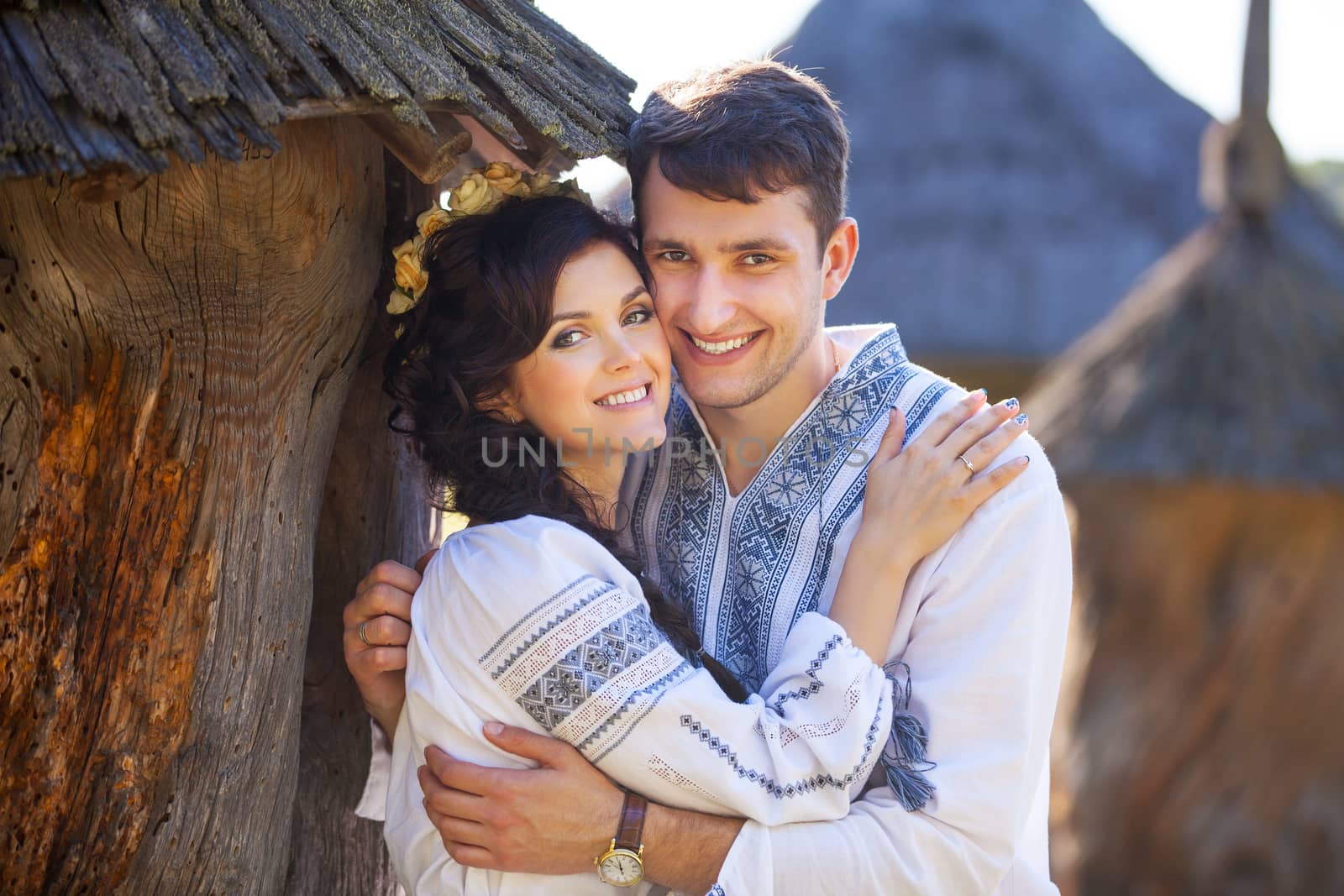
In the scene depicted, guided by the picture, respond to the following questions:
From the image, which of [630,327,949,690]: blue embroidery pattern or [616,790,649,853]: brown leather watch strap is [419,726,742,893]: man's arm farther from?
[630,327,949,690]: blue embroidery pattern

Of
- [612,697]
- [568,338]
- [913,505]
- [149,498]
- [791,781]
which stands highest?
[568,338]

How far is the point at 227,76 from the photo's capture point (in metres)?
2.05

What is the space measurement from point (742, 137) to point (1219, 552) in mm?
4336

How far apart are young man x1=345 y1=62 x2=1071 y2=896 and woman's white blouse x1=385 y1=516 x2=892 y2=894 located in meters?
0.05

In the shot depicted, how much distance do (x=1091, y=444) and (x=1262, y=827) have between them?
1980 millimetres

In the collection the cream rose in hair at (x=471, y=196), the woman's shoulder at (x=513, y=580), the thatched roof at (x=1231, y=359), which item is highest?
the thatched roof at (x=1231, y=359)

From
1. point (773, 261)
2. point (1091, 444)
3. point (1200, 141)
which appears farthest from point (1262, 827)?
point (773, 261)


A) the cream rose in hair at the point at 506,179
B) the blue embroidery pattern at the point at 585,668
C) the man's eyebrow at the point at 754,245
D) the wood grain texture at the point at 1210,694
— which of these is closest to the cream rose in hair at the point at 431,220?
the cream rose in hair at the point at 506,179

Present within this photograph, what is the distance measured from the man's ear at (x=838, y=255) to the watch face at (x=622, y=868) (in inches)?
55.0

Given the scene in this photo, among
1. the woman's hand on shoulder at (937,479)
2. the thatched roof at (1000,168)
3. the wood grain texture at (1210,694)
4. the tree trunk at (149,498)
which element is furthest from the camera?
the thatched roof at (1000,168)

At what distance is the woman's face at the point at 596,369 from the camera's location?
2.81 m

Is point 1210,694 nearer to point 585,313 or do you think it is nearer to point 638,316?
point 638,316

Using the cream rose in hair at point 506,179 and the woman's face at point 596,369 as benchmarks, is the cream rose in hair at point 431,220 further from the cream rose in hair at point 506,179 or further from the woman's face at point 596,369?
the woman's face at point 596,369

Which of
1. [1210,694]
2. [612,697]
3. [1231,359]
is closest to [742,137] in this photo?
[612,697]
